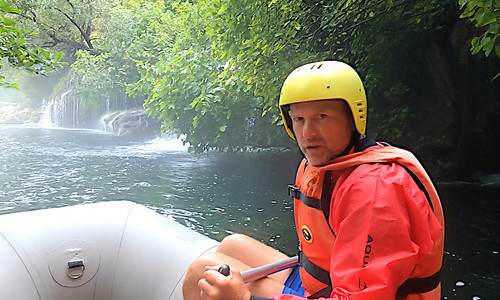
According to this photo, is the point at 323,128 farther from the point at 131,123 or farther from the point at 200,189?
the point at 131,123

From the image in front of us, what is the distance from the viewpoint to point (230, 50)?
3559mm

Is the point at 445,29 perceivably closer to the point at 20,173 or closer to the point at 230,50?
the point at 230,50

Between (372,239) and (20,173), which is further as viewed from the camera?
(20,173)

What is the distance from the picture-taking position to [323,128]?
676mm

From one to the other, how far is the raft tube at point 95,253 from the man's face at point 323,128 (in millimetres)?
598

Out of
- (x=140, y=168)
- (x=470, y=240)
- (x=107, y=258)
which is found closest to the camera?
(x=107, y=258)

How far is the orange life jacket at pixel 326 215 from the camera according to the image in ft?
1.98

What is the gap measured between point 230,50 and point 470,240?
244 cm

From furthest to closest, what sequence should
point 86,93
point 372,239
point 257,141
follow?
1. point 86,93
2. point 257,141
3. point 372,239

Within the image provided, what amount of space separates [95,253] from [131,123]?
7.30 m

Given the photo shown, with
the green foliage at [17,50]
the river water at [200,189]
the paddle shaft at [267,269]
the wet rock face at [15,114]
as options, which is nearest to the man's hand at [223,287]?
the paddle shaft at [267,269]

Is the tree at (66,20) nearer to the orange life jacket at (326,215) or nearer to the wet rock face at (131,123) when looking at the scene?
the wet rock face at (131,123)

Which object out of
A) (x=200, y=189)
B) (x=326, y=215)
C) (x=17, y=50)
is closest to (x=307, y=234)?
(x=326, y=215)

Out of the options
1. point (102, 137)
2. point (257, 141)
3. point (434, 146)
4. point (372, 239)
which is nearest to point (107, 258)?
point (372, 239)
